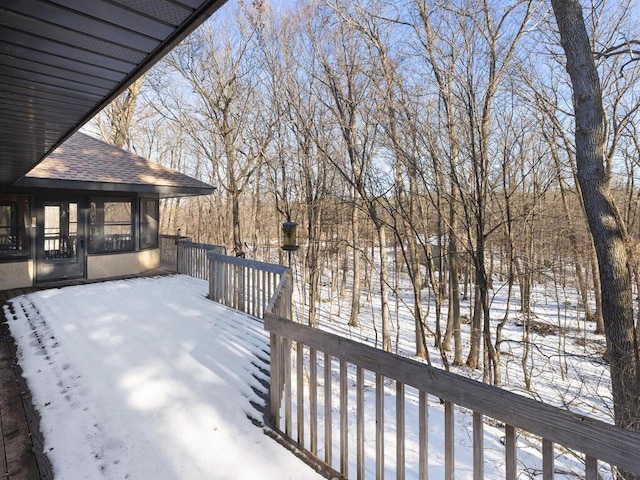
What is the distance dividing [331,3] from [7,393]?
9086 millimetres

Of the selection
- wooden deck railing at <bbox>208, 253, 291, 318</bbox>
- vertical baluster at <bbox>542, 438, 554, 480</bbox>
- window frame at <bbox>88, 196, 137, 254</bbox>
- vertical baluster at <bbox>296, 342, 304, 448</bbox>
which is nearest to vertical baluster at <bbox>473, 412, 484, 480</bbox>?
vertical baluster at <bbox>542, 438, 554, 480</bbox>

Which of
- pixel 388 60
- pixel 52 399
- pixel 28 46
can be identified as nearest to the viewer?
pixel 28 46

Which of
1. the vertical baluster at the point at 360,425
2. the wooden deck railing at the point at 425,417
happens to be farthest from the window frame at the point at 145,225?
the vertical baluster at the point at 360,425

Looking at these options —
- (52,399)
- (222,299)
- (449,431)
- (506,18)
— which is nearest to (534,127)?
(506,18)

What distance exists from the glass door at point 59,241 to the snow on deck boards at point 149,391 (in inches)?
118

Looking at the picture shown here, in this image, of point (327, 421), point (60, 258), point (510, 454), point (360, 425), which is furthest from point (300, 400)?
point (60, 258)

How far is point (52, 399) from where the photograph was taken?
2.84 metres

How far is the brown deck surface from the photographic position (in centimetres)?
205

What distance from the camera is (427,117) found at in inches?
296

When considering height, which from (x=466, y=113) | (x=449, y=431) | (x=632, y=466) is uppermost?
(x=466, y=113)

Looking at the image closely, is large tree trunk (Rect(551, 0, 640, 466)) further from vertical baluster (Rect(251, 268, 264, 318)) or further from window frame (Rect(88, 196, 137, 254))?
window frame (Rect(88, 196, 137, 254))

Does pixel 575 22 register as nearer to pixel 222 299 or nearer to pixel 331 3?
pixel 331 3

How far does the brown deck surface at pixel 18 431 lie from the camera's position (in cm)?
205

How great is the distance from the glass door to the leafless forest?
4.36 m
